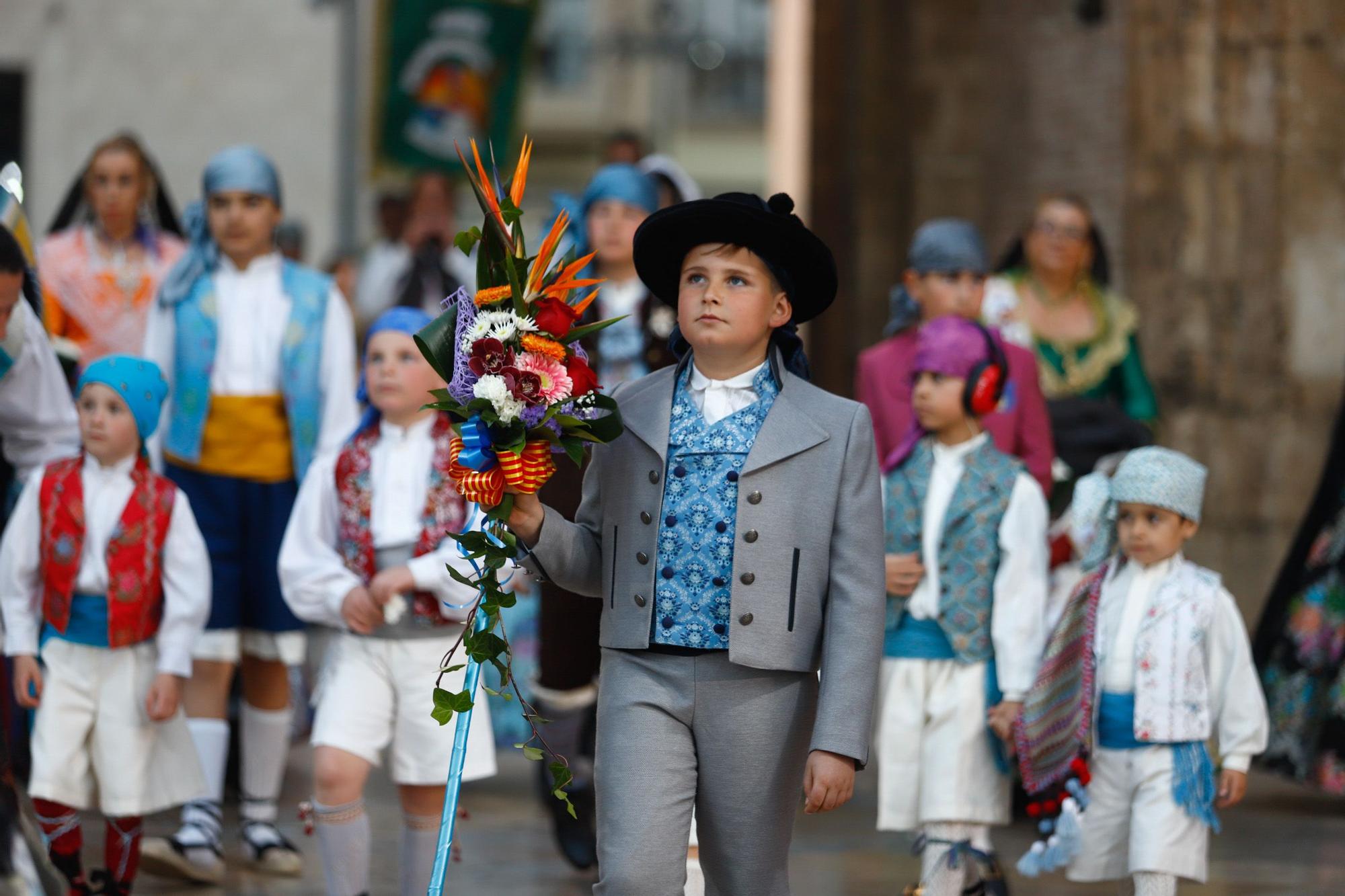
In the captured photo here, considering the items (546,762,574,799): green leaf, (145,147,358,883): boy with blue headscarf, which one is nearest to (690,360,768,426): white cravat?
(546,762,574,799): green leaf

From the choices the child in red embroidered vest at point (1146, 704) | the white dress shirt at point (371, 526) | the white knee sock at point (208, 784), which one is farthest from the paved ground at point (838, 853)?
the white dress shirt at point (371, 526)

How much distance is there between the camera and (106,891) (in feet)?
20.6

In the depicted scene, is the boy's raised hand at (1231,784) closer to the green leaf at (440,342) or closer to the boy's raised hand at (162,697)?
the green leaf at (440,342)

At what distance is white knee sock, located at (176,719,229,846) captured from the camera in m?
6.96

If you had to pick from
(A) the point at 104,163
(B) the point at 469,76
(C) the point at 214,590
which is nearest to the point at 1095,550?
(C) the point at 214,590

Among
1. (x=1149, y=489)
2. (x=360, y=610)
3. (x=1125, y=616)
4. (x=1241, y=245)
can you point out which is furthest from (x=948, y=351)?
(x=1241, y=245)

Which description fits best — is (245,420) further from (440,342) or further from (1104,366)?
(1104,366)

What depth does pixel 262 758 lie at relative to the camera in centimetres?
740

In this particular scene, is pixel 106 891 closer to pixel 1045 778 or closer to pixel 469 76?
pixel 1045 778

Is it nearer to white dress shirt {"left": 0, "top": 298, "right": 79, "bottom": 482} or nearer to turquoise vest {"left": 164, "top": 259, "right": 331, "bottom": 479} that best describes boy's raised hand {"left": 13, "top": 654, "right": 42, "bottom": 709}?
white dress shirt {"left": 0, "top": 298, "right": 79, "bottom": 482}

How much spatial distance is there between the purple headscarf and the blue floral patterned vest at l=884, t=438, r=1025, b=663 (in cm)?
25

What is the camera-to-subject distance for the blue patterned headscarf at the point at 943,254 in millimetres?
7645

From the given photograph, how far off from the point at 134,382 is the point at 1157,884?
3.31 metres

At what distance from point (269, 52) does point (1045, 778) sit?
18411 millimetres
